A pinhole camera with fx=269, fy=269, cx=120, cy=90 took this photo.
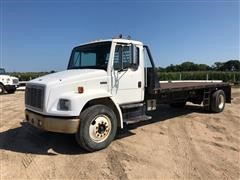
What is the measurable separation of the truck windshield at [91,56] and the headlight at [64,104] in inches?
52.3

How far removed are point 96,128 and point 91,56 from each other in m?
1.94

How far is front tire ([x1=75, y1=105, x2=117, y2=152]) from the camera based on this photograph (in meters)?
5.42

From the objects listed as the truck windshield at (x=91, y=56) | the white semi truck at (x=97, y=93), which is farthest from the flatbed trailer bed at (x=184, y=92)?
the truck windshield at (x=91, y=56)

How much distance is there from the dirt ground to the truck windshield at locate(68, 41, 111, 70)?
185 centimetres

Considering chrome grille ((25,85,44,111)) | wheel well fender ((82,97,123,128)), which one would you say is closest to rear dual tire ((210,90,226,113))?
wheel well fender ((82,97,123,128))

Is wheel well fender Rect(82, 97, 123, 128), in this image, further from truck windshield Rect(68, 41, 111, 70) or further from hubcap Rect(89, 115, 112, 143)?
truck windshield Rect(68, 41, 111, 70)

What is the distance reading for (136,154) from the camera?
5.47m

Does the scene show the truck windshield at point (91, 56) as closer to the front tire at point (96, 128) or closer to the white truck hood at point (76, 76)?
the white truck hood at point (76, 76)

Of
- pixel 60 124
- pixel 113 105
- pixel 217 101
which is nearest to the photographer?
pixel 60 124

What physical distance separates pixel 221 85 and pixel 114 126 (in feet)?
20.7

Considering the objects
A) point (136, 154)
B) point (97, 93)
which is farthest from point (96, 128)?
point (136, 154)

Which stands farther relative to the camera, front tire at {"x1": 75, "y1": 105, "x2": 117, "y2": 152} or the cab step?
the cab step

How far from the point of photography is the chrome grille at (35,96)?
18.1ft

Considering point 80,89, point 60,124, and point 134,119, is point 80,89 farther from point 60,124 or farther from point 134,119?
point 134,119
